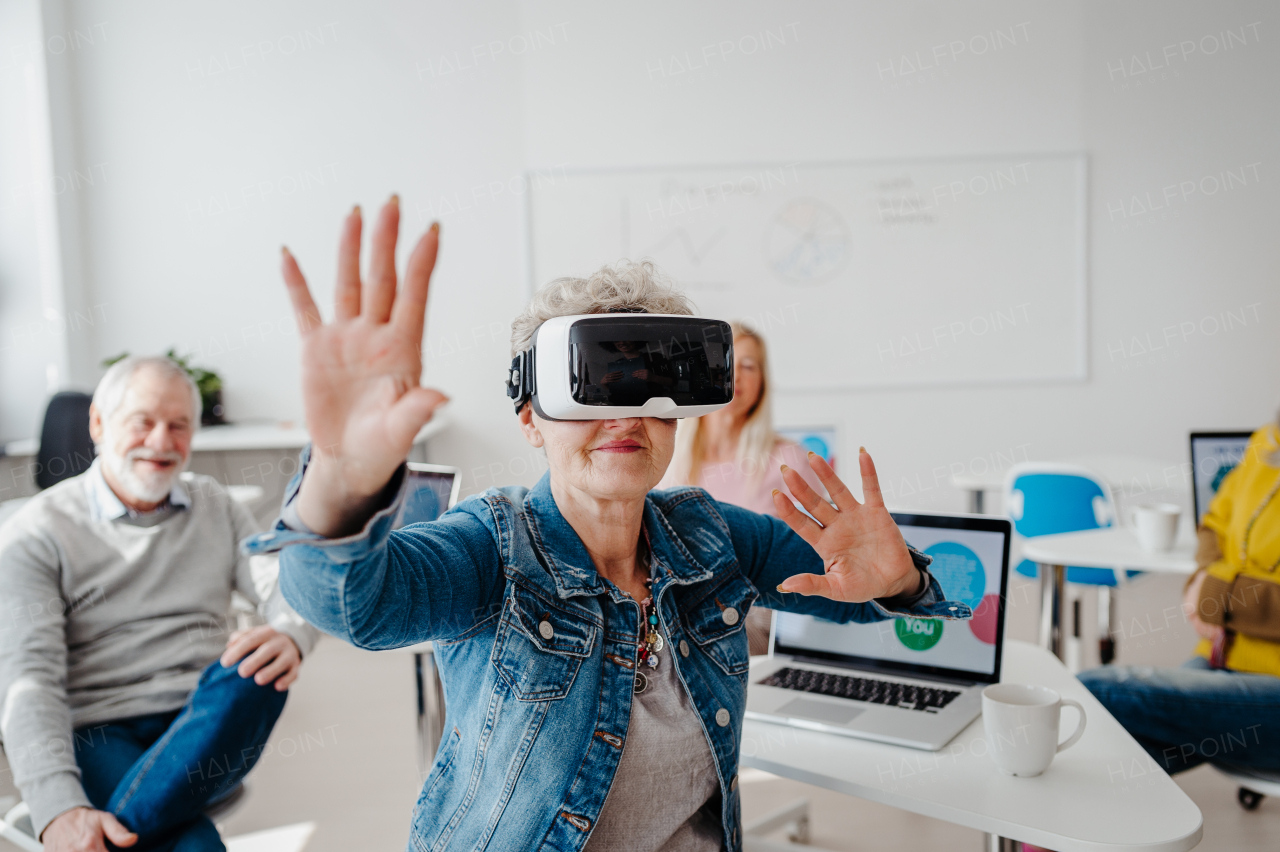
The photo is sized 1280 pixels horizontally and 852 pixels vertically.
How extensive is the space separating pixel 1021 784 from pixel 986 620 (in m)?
0.34

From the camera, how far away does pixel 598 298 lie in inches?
42.3

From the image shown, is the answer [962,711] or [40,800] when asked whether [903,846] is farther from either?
[40,800]

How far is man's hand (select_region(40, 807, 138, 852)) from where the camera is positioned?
4.33ft

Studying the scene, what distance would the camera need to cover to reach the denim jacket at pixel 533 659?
963 mm

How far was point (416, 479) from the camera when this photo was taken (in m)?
2.07

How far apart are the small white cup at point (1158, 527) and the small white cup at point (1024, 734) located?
1.31m

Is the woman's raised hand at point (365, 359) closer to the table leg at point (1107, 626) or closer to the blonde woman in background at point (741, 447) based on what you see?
the blonde woman in background at point (741, 447)

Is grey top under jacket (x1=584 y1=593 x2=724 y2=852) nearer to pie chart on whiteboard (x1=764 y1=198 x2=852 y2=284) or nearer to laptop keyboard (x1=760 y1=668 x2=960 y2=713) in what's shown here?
laptop keyboard (x1=760 y1=668 x2=960 y2=713)

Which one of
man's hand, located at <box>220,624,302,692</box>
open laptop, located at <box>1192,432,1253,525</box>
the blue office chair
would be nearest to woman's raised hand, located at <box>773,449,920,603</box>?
man's hand, located at <box>220,624,302,692</box>

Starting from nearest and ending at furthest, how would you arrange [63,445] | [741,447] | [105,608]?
[105,608]
[741,447]
[63,445]

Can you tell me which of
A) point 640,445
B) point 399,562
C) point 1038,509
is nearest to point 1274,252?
point 1038,509

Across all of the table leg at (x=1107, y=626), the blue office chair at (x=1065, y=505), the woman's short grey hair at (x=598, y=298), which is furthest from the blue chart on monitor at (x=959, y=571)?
the table leg at (x=1107, y=626)

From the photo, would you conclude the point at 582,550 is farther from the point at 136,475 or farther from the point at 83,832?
the point at 136,475

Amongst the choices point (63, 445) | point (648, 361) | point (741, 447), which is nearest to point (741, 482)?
point (741, 447)
